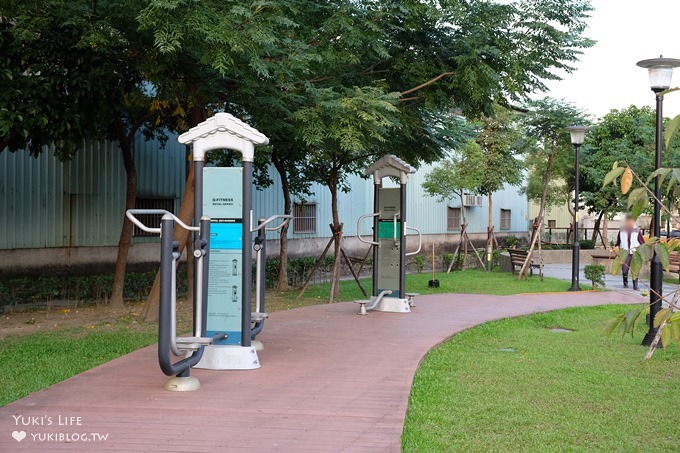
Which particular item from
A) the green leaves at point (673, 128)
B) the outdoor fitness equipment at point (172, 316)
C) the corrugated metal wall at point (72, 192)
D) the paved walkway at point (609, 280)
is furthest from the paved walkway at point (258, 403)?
the paved walkway at point (609, 280)

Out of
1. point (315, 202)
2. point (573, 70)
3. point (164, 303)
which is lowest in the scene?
point (164, 303)

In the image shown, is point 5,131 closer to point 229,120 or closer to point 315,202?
point 229,120

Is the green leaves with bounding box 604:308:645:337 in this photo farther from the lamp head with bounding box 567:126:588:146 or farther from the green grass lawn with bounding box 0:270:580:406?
the lamp head with bounding box 567:126:588:146

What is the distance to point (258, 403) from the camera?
5801 millimetres

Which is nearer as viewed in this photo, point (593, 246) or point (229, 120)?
point (229, 120)

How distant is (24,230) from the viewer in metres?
13.4

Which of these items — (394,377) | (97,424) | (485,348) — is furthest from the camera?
(485,348)

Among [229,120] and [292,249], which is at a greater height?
[229,120]

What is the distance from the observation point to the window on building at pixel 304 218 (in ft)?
70.4

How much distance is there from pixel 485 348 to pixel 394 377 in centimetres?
234

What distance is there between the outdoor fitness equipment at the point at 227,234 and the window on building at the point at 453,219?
77.9 ft

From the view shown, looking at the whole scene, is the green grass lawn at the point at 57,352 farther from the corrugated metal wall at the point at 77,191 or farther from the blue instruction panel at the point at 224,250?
the corrugated metal wall at the point at 77,191

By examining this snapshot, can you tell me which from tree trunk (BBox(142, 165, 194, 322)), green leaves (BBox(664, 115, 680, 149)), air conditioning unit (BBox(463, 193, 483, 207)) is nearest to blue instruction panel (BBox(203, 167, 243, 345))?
tree trunk (BBox(142, 165, 194, 322))

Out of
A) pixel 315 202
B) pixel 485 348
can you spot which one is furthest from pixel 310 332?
pixel 315 202
